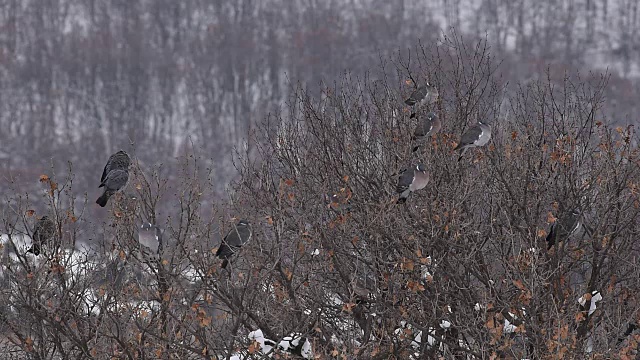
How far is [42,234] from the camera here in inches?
538

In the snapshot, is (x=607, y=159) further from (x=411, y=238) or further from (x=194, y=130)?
(x=194, y=130)

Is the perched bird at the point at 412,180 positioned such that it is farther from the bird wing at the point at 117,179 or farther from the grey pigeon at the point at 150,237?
the bird wing at the point at 117,179

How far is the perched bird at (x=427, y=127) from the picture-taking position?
14.9m

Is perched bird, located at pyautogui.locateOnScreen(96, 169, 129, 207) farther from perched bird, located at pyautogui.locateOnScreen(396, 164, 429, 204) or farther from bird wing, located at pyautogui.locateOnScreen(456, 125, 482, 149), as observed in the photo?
bird wing, located at pyautogui.locateOnScreen(456, 125, 482, 149)

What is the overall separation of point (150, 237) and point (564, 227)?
606 centimetres

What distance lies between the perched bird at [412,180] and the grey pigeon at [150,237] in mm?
3480

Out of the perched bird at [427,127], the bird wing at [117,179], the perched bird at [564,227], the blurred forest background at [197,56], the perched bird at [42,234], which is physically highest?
the bird wing at [117,179]

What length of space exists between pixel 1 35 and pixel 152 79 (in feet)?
98.7

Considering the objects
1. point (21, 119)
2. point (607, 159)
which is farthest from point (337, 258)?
point (21, 119)

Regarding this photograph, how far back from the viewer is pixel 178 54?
142875 mm

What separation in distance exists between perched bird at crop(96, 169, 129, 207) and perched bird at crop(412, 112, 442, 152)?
4480 mm

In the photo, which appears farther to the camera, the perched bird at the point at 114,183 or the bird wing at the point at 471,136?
the bird wing at the point at 471,136

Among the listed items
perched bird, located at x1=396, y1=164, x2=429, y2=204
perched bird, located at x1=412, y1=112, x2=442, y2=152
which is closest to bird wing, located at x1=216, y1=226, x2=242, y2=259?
perched bird, located at x1=396, y1=164, x2=429, y2=204

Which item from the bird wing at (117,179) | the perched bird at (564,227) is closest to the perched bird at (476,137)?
the perched bird at (564,227)
